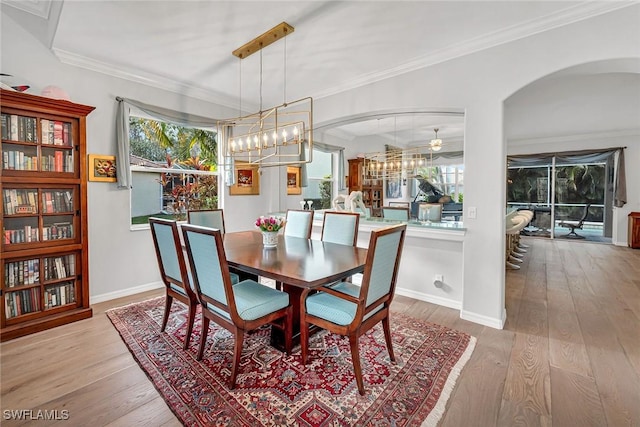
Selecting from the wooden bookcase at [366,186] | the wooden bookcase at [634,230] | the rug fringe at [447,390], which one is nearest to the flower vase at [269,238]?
the rug fringe at [447,390]

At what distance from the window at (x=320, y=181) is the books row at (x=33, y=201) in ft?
12.4

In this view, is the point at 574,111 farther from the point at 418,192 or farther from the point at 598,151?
the point at 418,192

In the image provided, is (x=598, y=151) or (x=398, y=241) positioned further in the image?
(x=598, y=151)

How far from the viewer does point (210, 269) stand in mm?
1948

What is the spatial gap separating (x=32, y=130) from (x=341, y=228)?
3.03 meters

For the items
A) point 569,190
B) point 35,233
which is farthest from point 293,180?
point 569,190

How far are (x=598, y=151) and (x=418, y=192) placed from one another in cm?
429

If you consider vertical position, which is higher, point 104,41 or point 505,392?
point 104,41

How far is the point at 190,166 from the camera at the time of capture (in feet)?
14.0

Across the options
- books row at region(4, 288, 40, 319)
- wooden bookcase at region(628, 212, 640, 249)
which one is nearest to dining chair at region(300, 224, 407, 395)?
books row at region(4, 288, 40, 319)

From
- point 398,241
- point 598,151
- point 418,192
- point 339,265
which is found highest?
point 598,151

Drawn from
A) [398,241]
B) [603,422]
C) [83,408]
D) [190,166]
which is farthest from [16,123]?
[603,422]

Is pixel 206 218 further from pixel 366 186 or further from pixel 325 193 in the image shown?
pixel 366 186

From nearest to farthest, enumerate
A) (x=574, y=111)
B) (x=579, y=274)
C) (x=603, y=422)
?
(x=603, y=422), (x=579, y=274), (x=574, y=111)
